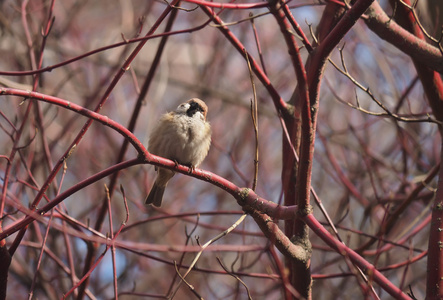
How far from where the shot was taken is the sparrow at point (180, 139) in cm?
393

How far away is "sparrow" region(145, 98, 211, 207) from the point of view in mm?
3926

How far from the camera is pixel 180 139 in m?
3.95

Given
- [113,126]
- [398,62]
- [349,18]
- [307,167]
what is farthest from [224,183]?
[398,62]

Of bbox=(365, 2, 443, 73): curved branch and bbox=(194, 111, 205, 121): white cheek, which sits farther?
bbox=(194, 111, 205, 121): white cheek

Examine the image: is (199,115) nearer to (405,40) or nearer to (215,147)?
(215,147)

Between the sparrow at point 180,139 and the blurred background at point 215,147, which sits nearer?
the sparrow at point 180,139

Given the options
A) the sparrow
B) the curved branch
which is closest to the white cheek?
the sparrow

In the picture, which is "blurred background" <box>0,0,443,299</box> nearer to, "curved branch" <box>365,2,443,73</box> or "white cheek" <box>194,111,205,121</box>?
"white cheek" <box>194,111,205,121</box>

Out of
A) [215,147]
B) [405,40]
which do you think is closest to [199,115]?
[215,147]

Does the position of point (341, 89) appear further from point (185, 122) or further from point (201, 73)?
point (185, 122)

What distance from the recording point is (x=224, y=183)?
102 inches

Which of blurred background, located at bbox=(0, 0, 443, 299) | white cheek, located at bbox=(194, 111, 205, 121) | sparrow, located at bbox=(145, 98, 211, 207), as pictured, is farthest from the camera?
blurred background, located at bbox=(0, 0, 443, 299)

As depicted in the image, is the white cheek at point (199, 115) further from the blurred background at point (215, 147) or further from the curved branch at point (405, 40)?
the curved branch at point (405, 40)

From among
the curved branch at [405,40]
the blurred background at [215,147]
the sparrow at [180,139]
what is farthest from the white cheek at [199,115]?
the curved branch at [405,40]
